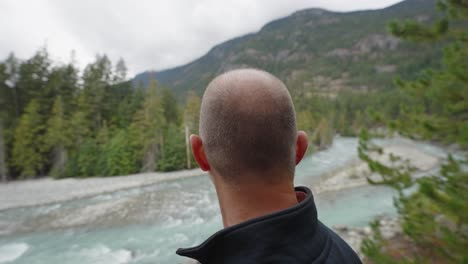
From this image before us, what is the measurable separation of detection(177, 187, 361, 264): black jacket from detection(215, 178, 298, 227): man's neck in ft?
0.36

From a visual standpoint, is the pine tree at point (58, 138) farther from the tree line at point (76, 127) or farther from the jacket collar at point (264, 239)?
the jacket collar at point (264, 239)

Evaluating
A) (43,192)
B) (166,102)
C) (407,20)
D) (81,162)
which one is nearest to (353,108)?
(166,102)

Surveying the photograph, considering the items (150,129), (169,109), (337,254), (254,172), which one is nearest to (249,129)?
(254,172)

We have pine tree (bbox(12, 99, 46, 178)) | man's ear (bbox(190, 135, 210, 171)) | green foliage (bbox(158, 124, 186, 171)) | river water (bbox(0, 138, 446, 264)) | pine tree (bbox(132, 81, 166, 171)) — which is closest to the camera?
man's ear (bbox(190, 135, 210, 171))

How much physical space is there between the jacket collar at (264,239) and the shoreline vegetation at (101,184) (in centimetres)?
1850

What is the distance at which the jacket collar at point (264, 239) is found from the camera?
92cm

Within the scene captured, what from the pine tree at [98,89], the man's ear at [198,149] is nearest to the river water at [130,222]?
the man's ear at [198,149]

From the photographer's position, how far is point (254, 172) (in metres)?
1.13

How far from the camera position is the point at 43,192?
21.9 meters

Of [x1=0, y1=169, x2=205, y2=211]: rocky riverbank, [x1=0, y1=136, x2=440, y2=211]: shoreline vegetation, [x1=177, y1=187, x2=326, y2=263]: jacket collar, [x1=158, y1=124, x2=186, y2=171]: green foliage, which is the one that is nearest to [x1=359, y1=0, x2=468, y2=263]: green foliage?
[x1=177, y1=187, x2=326, y2=263]: jacket collar

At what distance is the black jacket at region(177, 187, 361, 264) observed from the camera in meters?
0.91

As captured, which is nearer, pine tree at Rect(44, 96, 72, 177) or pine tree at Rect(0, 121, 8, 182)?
pine tree at Rect(0, 121, 8, 182)

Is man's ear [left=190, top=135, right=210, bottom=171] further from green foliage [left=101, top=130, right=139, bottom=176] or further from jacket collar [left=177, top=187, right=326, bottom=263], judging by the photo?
green foliage [left=101, top=130, right=139, bottom=176]

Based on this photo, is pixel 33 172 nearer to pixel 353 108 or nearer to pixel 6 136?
pixel 6 136
